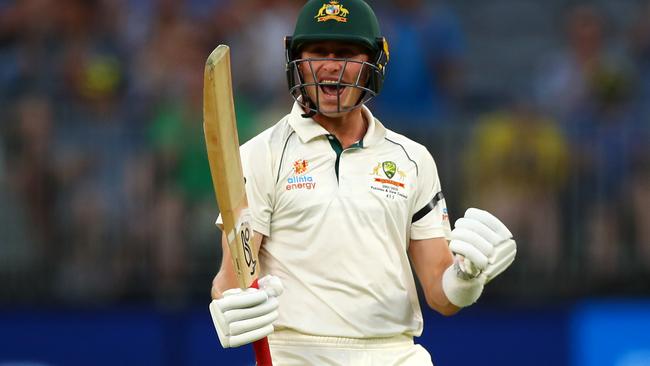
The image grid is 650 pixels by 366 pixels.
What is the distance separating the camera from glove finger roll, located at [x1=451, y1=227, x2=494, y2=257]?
4.44 metres

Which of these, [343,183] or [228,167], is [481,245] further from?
[228,167]

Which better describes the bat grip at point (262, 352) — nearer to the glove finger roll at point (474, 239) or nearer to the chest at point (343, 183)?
the chest at point (343, 183)

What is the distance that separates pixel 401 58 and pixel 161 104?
5.60 ft

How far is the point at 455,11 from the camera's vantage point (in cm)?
1088

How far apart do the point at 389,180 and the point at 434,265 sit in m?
0.38

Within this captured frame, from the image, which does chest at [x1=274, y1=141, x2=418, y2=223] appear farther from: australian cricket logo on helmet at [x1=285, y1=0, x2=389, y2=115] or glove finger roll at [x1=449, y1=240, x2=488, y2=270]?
glove finger roll at [x1=449, y1=240, x2=488, y2=270]

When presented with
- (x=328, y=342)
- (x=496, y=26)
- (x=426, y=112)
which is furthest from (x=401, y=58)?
(x=328, y=342)

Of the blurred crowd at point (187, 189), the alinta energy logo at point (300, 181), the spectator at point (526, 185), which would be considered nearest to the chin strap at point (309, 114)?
the alinta energy logo at point (300, 181)

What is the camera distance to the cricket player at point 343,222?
4.59 meters

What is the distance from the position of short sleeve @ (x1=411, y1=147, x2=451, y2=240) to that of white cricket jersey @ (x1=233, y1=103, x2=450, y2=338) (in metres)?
0.05

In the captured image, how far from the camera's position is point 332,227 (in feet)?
15.0

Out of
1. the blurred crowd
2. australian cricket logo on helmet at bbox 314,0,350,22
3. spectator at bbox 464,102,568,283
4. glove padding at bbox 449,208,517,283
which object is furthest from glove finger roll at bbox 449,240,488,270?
spectator at bbox 464,102,568,283

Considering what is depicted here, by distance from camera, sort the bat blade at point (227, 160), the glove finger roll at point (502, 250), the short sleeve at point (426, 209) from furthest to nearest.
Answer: the short sleeve at point (426, 209), the glove finger roll at point (502, 250), the bat blade at point (227, 160)

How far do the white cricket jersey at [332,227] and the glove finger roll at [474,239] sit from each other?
31 centimetres
